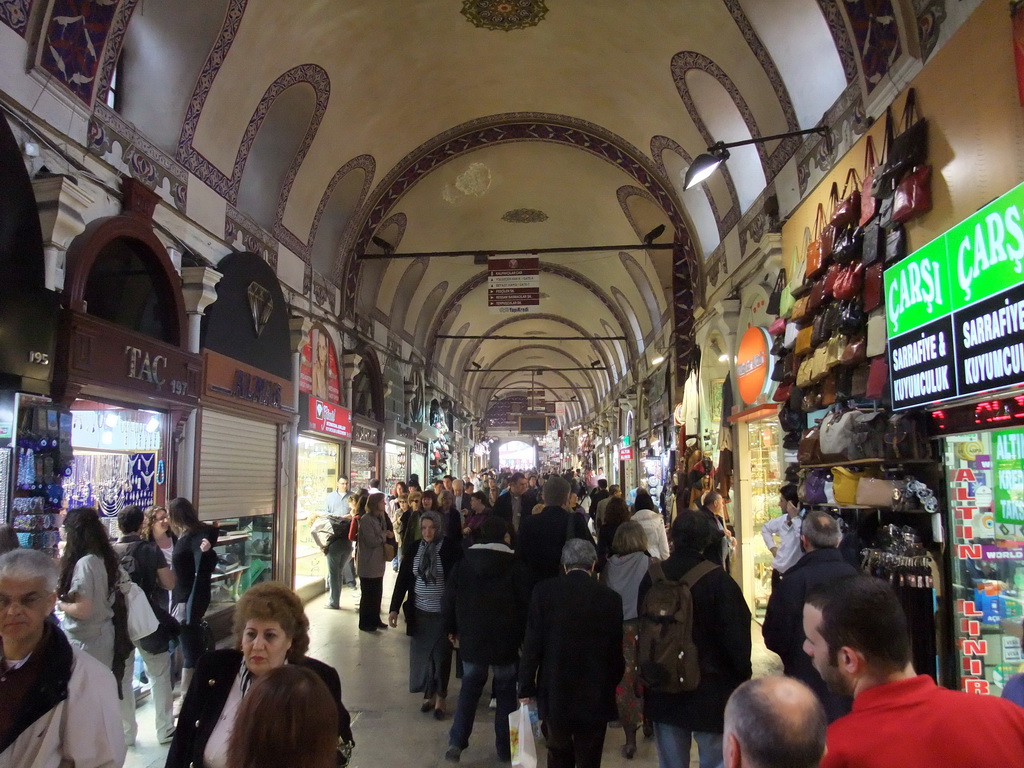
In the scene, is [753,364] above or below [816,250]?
below

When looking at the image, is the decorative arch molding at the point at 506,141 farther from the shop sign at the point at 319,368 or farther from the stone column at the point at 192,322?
the stone column at the point at 192,322

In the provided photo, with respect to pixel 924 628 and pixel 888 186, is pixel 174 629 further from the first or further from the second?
pixel 888 186

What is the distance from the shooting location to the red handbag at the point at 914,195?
13.3ft

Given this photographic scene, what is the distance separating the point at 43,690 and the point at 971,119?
4567 mm

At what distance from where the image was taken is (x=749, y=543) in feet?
26.7

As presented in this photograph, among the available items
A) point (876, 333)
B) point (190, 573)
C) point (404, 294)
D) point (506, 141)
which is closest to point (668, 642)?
point (876, 333)

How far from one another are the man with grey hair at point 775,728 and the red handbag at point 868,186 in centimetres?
414

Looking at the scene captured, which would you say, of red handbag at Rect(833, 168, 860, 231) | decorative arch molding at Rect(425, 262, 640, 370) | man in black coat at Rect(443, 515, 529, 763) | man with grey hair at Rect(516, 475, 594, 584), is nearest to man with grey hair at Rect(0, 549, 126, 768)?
man in black coat at Rect(443, 515, 529, 763)

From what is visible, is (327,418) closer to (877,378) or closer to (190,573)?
(190,573)

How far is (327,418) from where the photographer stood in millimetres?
9805

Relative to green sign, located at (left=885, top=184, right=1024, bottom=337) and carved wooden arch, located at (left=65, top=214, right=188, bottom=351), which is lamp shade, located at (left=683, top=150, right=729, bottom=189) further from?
carved wooden arch, located at (left=65, top=214, right=188, bottom=351)

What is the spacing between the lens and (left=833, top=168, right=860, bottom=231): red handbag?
16.1 ft

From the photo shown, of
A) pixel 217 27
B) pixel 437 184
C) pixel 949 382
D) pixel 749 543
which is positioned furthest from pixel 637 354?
pixel 949 382

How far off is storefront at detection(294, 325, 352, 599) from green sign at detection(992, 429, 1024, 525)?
7379mm
